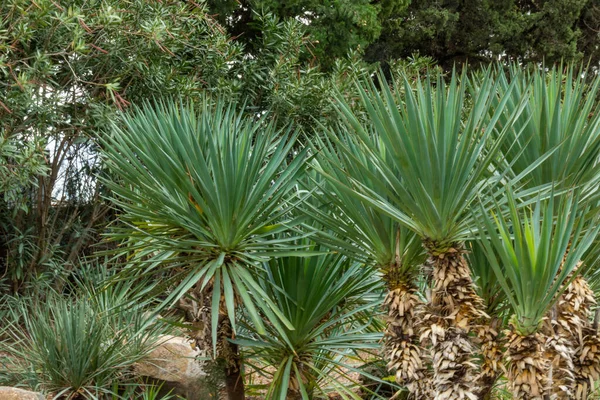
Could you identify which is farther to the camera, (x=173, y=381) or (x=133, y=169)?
(x=173, y=381)

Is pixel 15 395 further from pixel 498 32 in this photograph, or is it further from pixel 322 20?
pixel 498 32

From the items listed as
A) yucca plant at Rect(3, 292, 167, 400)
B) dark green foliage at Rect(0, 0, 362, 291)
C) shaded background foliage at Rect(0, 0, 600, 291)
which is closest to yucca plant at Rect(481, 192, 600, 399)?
shaded background foliage at Rect(0, 0, 600, 291)

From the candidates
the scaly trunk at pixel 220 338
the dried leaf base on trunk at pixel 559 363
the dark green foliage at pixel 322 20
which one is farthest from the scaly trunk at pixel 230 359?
the dark green foliage at pixel 322 20

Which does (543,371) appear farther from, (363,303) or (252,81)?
(252,81)

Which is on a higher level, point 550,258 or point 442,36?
point 442,36

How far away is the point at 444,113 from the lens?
3.32m

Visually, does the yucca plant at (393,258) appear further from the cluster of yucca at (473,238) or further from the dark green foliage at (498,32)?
the dark green foliage at (498,32)

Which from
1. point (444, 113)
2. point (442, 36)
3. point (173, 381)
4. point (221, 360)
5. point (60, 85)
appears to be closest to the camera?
point (444, 113)

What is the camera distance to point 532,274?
9.64 ft

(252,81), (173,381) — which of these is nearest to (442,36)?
(252,81)

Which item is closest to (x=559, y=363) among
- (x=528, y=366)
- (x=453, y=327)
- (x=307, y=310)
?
(x=528, y=366)

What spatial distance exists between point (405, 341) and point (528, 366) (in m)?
0.62

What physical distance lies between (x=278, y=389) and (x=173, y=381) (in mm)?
2211

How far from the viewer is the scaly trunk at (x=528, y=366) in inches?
120
